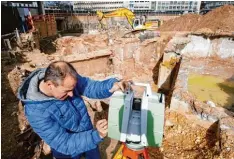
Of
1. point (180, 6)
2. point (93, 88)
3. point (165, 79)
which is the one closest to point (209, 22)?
point (165, 79)

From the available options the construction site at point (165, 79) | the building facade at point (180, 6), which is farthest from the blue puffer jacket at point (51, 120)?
the building facade at point (180, 6)

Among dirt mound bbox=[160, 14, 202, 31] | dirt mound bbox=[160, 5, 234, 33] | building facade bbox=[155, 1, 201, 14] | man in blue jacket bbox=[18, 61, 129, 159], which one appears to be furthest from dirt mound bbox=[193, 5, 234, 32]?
building facade bbox=[155, 1, 201, 14]

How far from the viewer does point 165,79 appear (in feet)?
20.2

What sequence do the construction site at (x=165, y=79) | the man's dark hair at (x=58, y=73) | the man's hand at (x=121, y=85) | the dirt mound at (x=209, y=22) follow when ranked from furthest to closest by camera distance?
the dirt mound at (x=209, y=22) → the construction site at (x=165, y=79) → the man's hand at (x=121, y=85) → the man's dark hair at (x=58, y=73)

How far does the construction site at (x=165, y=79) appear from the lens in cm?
307

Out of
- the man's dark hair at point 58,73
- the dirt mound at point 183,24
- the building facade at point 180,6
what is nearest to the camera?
the man's dark hair at point 58,73

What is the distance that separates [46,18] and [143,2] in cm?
2418

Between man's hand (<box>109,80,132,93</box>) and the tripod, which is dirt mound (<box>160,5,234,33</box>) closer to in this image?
man's hand (<box>109,80,132,93</box>)

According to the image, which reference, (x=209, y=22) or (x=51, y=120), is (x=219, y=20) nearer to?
(x=209, y=22)

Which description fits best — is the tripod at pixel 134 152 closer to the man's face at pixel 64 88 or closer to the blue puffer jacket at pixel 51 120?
the blue puffer jacket at pixel 51 120

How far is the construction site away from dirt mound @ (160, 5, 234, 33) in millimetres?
132

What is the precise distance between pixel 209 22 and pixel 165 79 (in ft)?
37.0

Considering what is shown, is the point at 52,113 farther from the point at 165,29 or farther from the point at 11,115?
the point at 165,29

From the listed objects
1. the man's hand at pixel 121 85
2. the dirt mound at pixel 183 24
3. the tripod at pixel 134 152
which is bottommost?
the tripod at pixel 134 152
